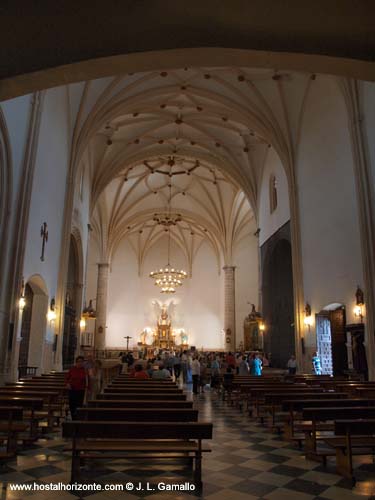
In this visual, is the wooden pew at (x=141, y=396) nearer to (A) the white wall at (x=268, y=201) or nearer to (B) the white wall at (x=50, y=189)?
(B) the white wall at (x=50, y=189)

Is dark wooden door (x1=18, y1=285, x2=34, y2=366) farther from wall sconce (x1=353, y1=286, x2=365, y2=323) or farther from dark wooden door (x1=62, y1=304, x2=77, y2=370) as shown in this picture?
wall sconce (x1=353, y1=286, x2=365, y2=323)

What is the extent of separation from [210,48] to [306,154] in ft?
41.0

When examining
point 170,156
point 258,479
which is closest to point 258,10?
point 258,479

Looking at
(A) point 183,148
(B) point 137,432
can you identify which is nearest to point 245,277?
(A) point 183,148

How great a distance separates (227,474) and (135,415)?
1.22 meters

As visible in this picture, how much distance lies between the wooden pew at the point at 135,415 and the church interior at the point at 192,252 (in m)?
0.02

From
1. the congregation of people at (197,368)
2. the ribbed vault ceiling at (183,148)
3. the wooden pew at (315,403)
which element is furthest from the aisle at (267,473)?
the ribbed vault ceiling at (183,148)

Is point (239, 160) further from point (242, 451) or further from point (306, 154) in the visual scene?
point (242, 451)

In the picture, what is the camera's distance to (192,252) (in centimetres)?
3841

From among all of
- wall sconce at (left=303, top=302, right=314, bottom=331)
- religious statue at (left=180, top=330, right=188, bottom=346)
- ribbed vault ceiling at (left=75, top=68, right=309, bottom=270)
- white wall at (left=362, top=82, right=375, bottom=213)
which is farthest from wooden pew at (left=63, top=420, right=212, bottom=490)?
religious statue at (left=180, top=330, right=188, bottom=346)

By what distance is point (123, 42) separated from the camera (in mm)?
5027

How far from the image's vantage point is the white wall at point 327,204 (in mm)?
12820

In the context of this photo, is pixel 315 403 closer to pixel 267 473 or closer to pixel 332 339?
pixel 267 473

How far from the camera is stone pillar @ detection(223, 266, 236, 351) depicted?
31.8 m
